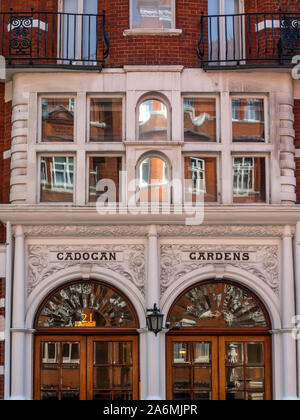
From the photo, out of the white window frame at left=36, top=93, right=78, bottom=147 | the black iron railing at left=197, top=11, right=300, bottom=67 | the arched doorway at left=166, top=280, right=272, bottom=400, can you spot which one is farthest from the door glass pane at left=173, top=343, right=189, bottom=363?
the black iron railing at left=197, top=11, right=300, bottom=67

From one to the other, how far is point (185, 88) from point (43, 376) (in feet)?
18.8

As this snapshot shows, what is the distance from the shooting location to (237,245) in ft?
60.0

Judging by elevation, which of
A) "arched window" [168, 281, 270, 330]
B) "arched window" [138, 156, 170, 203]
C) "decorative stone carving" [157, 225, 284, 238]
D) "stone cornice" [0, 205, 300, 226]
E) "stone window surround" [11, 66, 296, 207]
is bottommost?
"arched window" [168, 281, 270, 330]

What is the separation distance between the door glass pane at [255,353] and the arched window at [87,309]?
2080mm

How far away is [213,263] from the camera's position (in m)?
18.2

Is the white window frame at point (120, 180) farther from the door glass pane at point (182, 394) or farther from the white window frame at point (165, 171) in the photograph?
the door glass pane at point (182, 394)

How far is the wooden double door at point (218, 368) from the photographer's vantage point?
1795cm

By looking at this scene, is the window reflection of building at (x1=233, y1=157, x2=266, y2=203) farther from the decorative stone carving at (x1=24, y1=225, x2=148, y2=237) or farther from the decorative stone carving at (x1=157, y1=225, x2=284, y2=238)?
the decorative stone carving at (x1=24, y1=225, x2=148, y2=237)

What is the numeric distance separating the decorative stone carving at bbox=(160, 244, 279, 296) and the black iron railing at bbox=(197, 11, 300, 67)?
3.35 meters

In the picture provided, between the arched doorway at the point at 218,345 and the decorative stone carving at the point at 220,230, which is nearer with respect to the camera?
the arched doorway at the point at 218,345

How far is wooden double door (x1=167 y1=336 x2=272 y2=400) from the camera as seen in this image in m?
18.0

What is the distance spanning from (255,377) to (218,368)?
2.19ft

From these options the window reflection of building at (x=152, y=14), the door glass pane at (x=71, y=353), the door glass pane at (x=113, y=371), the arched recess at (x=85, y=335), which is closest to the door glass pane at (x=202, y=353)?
the arched recess at (x=85, y=335)

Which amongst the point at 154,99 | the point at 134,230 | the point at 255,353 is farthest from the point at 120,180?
the point at 255,353
